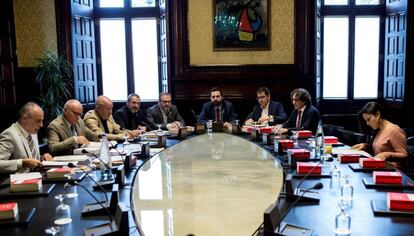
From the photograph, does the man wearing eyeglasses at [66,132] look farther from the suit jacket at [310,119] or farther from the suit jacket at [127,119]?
the suit jacket at [310,119]

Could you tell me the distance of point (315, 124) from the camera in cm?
496

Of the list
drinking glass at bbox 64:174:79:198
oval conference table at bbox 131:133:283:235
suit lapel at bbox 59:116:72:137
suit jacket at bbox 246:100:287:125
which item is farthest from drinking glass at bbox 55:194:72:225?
suit jacket at bbox 246:100:287:125

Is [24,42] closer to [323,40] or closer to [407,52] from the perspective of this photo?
[323,40]

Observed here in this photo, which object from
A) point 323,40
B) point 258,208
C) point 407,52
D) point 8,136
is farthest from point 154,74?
point 258,208

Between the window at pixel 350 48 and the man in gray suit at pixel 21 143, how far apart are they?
207 inches

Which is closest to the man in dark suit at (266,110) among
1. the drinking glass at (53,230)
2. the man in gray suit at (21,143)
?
the man in gray suit at (21,143)

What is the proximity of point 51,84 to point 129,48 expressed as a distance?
1771 millimetres

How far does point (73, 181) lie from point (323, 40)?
5.75 m

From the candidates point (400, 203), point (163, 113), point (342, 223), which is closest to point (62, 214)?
point (342, 223)

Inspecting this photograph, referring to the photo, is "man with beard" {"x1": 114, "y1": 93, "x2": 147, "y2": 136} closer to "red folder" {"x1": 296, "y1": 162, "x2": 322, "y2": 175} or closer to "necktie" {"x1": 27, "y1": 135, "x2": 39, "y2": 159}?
"necktie" {"x1": 27, "y1": 135, "x2": 39, "y2": 159}

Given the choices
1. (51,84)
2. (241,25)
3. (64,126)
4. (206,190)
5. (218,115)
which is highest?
(241,25)

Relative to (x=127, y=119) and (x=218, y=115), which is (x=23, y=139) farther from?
(x=218, y=115)

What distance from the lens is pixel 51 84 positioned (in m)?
6.19

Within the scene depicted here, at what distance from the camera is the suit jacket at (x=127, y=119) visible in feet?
17.9
